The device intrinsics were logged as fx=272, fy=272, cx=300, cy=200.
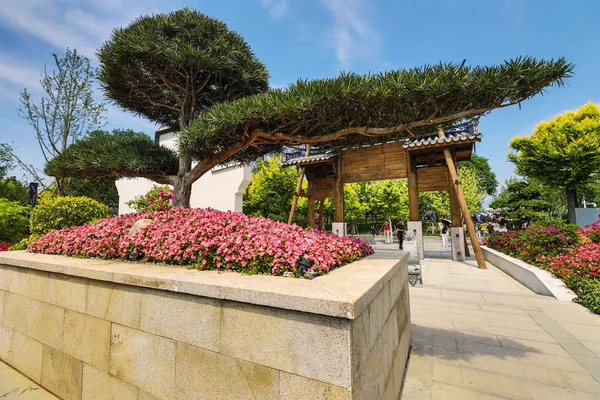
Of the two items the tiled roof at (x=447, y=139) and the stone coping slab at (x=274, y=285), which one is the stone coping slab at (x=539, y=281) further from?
the stone coping slab at (x=274, y=285)

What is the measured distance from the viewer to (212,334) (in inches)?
79.1

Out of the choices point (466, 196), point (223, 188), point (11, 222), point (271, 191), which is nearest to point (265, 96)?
point (223, 188)

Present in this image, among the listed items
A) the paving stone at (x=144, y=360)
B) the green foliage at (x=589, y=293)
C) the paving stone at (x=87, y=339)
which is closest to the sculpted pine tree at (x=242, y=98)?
the paving stone at (x=87, y=339)

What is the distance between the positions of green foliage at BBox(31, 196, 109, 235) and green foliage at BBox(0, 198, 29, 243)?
239cm

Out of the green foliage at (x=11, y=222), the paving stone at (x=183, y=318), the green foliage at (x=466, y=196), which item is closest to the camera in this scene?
the paving stone at (x=183, y=318)

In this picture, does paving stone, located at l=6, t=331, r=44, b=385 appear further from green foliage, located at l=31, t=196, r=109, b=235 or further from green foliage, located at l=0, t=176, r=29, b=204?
green foliage, located at l=0, t=176, r=29, b=204

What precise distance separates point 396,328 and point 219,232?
2194 mm

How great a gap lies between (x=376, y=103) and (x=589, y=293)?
626 cm

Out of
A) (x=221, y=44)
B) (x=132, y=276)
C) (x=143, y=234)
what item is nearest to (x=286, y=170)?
(x=221, y=44)

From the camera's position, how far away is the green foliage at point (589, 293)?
5060 millimetres

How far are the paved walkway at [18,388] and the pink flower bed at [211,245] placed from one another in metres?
1.58

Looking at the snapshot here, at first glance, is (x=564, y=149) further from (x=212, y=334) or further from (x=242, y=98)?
(x=212, y=334)

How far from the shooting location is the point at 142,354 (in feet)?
7.75

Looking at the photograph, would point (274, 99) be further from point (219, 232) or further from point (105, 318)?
point (105, 318)
